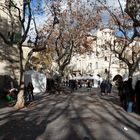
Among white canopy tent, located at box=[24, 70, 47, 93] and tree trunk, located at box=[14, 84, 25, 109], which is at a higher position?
white canopy tent, located at box=[24, 70, 47, 93]

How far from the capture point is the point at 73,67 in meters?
116

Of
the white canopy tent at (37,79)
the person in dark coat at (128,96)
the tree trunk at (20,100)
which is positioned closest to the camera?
the person in dark coat at (128,96)

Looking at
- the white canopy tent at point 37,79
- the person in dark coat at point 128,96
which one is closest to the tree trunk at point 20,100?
the person in dark coat at point 128,96

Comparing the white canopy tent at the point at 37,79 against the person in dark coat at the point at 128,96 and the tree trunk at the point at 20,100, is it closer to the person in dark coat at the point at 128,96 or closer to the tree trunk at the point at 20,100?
the tree trunk at the point at 20,100

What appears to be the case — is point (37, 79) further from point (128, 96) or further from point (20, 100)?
point (128, 96)

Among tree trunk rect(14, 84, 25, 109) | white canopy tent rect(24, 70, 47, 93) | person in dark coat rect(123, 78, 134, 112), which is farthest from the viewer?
white canopy tent rect(24, 70, 47, 93)

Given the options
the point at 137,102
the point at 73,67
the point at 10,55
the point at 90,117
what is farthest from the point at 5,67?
the point at 73,67

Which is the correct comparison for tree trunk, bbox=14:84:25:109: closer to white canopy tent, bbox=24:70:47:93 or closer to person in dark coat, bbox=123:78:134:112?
person in dark coat, bbox=123:78:134:112

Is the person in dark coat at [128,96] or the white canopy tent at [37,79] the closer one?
the person in dark coat at [128,96]

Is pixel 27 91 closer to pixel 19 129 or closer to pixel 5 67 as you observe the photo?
pixel 5 67

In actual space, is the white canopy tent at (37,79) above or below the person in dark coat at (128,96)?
above

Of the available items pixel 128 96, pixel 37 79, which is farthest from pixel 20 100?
pixel 37 79

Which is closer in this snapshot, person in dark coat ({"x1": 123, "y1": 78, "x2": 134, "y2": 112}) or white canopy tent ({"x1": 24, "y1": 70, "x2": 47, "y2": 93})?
person in dark coat ({"x1": 123, "y1": 78, "x2": 134, "y2": 112})

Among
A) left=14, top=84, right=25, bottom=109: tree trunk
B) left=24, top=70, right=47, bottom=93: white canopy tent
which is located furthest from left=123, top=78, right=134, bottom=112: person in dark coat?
left=24, top=70, right=47, bottom=93: white canopy tent
